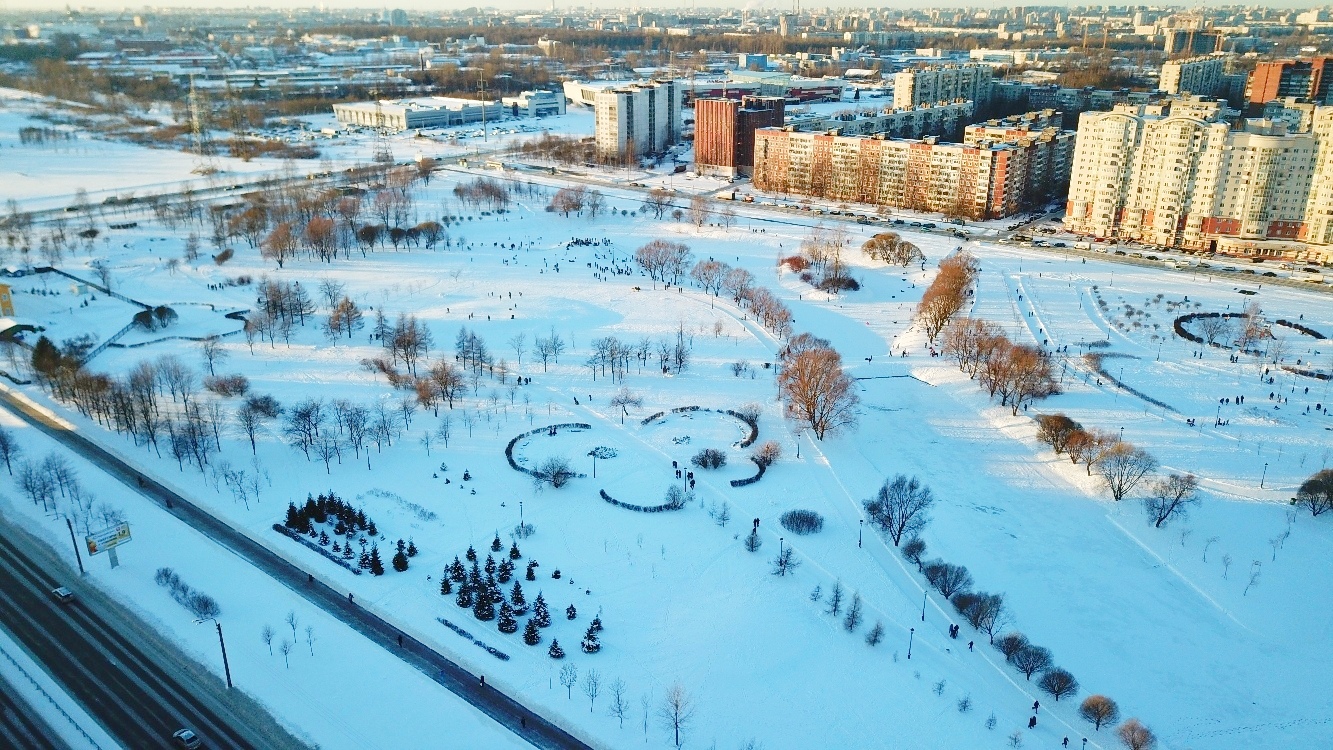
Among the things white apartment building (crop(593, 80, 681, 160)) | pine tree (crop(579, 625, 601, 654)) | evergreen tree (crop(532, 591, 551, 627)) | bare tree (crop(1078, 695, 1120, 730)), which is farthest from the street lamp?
white apartment building (crop(593, 80, 681, 160))

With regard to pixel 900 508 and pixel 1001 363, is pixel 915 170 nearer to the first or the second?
pixel 1001 363

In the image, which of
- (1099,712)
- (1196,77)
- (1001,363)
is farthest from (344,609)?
(1196,77)

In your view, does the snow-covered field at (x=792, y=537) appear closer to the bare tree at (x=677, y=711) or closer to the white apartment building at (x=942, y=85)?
the bare tree at (x=677, y=711)

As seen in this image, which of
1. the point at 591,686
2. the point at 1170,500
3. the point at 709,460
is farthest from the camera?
the point at 709,460

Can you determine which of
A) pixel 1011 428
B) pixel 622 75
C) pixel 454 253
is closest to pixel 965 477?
pixel 1011 428

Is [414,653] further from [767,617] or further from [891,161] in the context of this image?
[891,161]

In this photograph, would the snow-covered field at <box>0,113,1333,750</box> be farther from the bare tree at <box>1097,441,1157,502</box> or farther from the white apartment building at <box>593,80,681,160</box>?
the white apartment building at <box>593,80,681,160</box>
